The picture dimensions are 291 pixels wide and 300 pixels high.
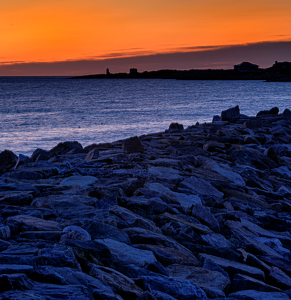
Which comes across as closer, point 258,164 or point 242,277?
point 242,277

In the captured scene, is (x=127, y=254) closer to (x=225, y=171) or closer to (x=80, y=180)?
(x=80, y=180)

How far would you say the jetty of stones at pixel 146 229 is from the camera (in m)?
2.61

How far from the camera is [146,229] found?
3.86 meters

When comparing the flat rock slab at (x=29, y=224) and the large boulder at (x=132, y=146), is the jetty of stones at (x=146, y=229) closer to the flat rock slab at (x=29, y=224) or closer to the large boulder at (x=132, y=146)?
the flat rock slab at (x=29, y=224)

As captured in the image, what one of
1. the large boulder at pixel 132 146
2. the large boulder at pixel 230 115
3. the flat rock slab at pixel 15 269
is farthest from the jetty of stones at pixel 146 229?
the large boulder at pixel 230 115

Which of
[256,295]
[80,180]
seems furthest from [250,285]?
[80,180]

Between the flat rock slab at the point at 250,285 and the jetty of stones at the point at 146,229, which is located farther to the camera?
the flat rock slab at the point at 250,285

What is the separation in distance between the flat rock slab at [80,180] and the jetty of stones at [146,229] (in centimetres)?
2

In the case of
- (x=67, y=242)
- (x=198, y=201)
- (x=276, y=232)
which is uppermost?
(x=67, y=242)

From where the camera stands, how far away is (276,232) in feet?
15.9

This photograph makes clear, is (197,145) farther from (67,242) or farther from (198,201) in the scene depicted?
(67,242)

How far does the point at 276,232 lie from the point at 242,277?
176cm

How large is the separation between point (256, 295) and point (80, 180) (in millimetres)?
3267

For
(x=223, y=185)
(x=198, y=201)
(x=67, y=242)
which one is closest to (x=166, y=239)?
(x=67, y=242)
